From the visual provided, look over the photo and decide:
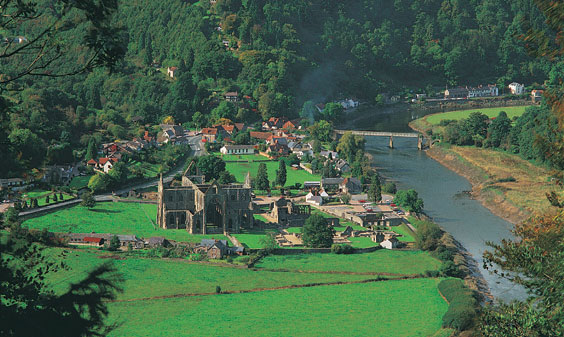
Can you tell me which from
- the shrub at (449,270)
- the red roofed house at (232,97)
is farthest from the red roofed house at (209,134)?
the shrub at (449,270)

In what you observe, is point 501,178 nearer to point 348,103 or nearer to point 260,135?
point 260,135

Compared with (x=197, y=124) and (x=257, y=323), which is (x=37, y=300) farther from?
(x=197, y=124)

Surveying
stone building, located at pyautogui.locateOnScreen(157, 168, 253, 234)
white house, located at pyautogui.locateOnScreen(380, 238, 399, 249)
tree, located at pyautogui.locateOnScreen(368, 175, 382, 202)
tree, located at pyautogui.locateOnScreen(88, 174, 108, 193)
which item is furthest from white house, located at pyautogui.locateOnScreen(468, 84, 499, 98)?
stone building, located at pyautogui.locateOnScreen(157, 168, 253, 234)

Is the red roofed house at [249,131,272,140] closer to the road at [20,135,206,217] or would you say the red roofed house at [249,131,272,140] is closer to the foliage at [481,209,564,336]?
the road at [20,135,206,217]

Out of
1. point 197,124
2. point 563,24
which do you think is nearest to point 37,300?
→ point 563,24

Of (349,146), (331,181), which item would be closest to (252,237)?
(331,181)

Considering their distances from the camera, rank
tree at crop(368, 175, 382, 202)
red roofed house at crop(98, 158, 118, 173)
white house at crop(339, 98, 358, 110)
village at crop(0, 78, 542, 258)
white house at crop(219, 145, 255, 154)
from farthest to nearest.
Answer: white house at crop(339, 98, 358, 110), white house at crop(219, 145, 255, 154), red roofed house at crop(98, 158, 118, 173), tree at crop(368, 175, 382, 202), village at crop(0, 78, 542, 258)

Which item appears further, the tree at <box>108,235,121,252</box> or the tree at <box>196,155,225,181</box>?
the tree at <box>196,155,225,181</box>
